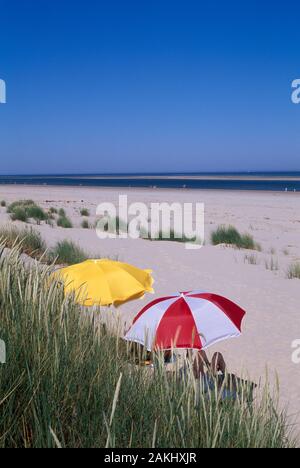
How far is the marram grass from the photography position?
2369 mm

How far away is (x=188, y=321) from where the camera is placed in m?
5.13

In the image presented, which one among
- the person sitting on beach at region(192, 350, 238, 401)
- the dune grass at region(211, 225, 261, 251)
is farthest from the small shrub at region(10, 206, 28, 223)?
the person sitting on beach at region(192, 350, 238, 401)

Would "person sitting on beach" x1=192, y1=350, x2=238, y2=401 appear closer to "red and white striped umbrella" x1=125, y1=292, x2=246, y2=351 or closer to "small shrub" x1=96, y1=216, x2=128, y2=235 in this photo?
"red and white striped umbrella" x1=125, y1=292, x2=246, y2=351

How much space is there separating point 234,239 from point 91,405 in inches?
565

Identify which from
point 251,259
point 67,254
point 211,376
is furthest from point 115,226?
point 211,376

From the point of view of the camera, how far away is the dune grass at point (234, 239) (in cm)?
1609

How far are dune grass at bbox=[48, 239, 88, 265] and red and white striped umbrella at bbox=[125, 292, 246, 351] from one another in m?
6.01

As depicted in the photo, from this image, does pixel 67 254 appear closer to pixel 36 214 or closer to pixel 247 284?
pixel 247 284

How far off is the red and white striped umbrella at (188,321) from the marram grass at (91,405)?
2.00m
